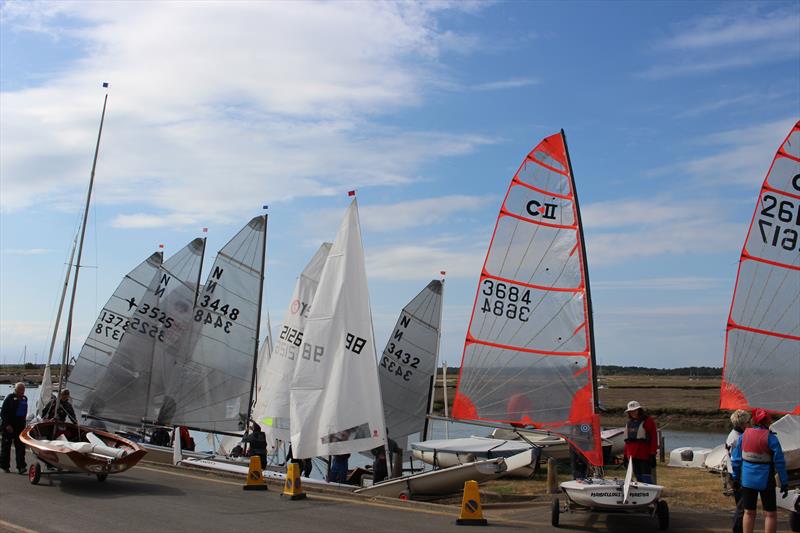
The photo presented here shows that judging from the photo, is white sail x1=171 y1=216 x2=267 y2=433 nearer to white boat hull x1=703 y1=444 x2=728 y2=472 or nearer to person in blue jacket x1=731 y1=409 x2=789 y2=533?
white boat hull x1=703 y1=444 x2=728 y2=472

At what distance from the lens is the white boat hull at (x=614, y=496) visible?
8.40 metres

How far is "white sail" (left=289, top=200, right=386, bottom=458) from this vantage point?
1312 centimetres

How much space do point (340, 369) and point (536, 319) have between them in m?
3.78

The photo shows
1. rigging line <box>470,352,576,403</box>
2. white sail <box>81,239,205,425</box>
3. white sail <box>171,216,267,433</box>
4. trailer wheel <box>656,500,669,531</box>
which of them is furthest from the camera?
white sail <box>81,239,205,425</box>

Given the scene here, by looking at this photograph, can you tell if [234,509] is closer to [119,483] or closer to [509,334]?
[119,483]

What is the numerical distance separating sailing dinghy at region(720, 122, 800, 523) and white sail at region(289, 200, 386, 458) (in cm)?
570

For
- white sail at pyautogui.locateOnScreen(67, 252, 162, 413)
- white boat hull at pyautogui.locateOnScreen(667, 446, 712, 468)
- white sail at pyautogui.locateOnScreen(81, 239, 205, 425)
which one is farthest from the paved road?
white sail at pyautogui.locateOnScreen(67, 252, 162, 413)

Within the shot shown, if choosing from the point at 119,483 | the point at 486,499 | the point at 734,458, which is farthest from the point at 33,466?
the point at 734,458

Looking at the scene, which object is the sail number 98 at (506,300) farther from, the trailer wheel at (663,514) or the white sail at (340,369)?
the trailer wheel at (663,514)

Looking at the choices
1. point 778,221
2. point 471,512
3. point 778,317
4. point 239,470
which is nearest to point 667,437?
point 778,317

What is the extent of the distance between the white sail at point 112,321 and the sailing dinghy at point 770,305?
16864mm

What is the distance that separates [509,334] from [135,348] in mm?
13057

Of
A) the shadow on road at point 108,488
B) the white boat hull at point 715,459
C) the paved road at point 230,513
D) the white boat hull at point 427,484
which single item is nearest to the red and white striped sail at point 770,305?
the paved road at point 230,513

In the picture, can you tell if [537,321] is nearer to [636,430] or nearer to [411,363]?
[636,430]
